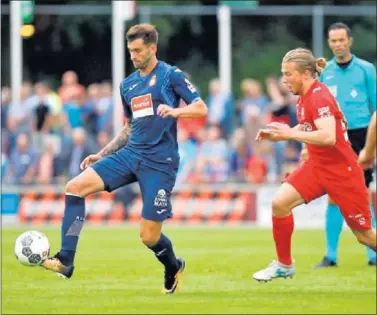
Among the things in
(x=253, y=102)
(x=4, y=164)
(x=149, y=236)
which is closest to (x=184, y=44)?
(x=253, y=102)

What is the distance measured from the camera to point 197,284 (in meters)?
13.2

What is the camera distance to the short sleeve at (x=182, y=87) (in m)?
12.0

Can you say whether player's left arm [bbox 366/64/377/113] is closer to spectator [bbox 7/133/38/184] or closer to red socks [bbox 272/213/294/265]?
red socks [bbox 272/213/294/265]

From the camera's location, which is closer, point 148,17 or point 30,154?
point 30,154

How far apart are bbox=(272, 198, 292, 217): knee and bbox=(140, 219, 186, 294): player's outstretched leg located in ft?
3.34

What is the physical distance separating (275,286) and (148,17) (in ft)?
46.3

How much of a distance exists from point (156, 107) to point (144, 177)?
63 centimetres

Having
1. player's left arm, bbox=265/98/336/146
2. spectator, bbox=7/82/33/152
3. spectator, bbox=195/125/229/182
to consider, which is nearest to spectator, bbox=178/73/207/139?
spectator, bbox=195/125/229/182

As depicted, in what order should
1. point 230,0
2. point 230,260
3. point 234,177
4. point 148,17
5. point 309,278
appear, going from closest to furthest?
1. point 309,278
2. point 230,260
3. point 234,177
4. point 230,0
5. point 148,17

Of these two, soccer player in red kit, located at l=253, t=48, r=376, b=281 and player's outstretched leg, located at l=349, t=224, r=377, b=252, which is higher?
soccer player in red kit, located at l=253, t=48, r=376, b=281

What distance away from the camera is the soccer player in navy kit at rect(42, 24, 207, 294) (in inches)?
471

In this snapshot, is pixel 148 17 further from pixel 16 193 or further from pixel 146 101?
pixel 146 101

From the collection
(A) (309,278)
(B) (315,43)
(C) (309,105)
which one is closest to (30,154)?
(B) (315,43)

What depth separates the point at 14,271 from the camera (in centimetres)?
1441
